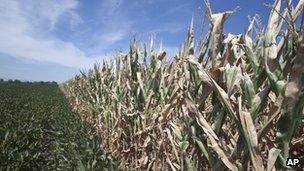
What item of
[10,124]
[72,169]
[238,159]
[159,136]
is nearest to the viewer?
[238,159]

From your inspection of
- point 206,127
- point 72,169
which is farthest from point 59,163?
point 206,127

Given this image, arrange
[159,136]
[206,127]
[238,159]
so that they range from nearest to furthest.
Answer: [238,159], [206,127], [159,136]

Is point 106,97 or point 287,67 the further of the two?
point 106,97

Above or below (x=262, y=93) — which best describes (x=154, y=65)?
above

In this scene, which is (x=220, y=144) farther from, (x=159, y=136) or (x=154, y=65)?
(x=154, y=65)

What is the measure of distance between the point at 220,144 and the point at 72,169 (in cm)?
288

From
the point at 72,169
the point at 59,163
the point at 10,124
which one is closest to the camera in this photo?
the point at 72,169

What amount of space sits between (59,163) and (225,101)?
12.8 ft

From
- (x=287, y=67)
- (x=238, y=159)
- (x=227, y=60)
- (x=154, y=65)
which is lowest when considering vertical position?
(x=238, y=159)

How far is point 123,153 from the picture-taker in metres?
5.42

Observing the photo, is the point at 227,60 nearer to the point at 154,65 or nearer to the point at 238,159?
the point at 238,159

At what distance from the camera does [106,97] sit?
8820mm

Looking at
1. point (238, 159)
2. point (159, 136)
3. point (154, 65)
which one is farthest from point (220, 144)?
point (154, 65)

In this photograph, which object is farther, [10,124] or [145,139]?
[10,124]
